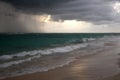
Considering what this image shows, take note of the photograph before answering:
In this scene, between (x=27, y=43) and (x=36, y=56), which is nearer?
(x=36, y=56)

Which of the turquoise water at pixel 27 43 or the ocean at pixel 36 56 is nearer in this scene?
the ocean at pixel 36 56

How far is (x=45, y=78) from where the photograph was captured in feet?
39.3

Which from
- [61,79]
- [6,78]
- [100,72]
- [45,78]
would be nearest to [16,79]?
[6,78]

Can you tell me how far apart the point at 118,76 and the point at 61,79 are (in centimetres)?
284

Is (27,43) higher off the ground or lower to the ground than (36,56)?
lower

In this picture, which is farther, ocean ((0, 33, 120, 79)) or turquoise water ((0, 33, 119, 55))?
turquoise water ((0, 33, 119, 55))

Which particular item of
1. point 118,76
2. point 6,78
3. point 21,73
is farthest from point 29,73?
point 118,76

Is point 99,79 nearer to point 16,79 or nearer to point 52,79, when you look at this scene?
point 52,79

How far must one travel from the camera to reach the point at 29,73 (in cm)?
1356

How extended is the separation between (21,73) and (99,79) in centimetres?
478

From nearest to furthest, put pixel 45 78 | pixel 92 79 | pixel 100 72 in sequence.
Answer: pixel 92 79
pixel 45 78
pixel 100 72

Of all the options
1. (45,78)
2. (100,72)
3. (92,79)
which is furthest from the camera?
(100,72)

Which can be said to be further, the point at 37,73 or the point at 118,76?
the point at 37,73

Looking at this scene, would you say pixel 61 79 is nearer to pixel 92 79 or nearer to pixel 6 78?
pixel 92 79
